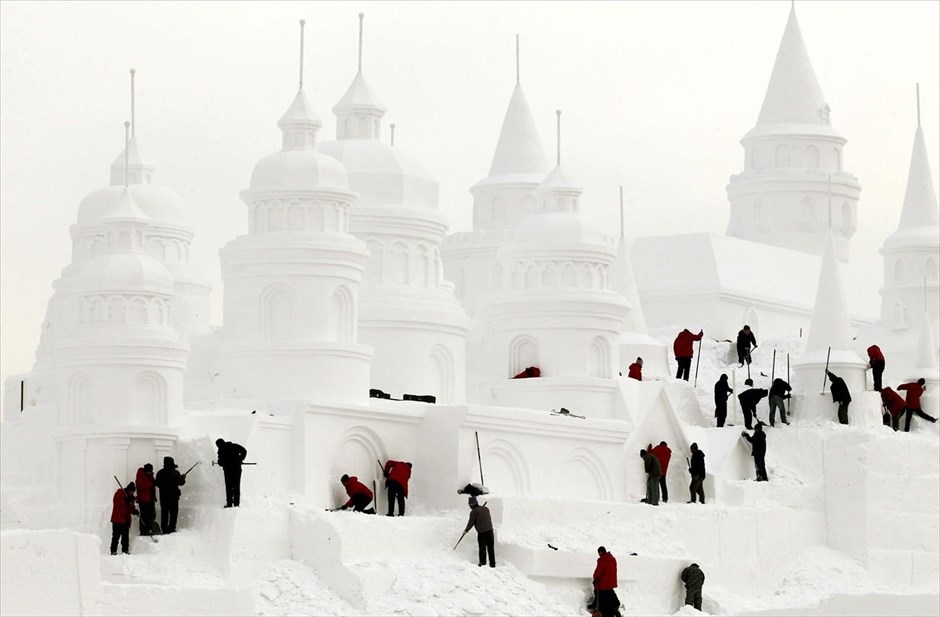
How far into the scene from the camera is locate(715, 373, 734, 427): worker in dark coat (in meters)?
47.5

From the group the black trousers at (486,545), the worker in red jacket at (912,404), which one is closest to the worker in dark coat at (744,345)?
the worker in red jacket at (912,404)

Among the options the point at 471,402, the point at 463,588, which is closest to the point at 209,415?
the point at 463,588

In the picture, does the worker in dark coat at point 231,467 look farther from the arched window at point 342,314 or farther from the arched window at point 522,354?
the arched window at point 522,354

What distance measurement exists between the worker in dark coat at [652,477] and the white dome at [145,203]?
10.8 meters

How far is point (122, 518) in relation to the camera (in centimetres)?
3700

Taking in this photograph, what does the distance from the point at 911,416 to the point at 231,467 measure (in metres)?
16.7

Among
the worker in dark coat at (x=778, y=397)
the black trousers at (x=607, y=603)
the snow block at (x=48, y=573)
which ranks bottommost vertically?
the black trousers at (x=607, y=603)

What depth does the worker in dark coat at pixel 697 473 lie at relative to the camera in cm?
4472

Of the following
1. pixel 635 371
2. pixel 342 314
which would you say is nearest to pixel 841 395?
pixel 635 371

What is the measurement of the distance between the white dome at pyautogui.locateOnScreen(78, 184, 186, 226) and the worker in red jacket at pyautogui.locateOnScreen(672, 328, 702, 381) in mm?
10285

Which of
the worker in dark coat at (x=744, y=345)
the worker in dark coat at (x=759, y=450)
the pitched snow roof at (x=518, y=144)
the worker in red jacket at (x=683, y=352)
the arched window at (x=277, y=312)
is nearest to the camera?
the arched window at (x=277, y=312)

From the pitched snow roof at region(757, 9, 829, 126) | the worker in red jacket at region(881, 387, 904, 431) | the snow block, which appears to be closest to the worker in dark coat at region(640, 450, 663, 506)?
the worker in red jacket at region(881, 387, 904, 431)

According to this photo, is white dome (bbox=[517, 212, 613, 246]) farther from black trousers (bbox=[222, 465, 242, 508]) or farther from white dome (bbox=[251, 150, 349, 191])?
black trousers (bbox=[222, 465, 242, 508])

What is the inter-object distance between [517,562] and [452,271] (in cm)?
1600
